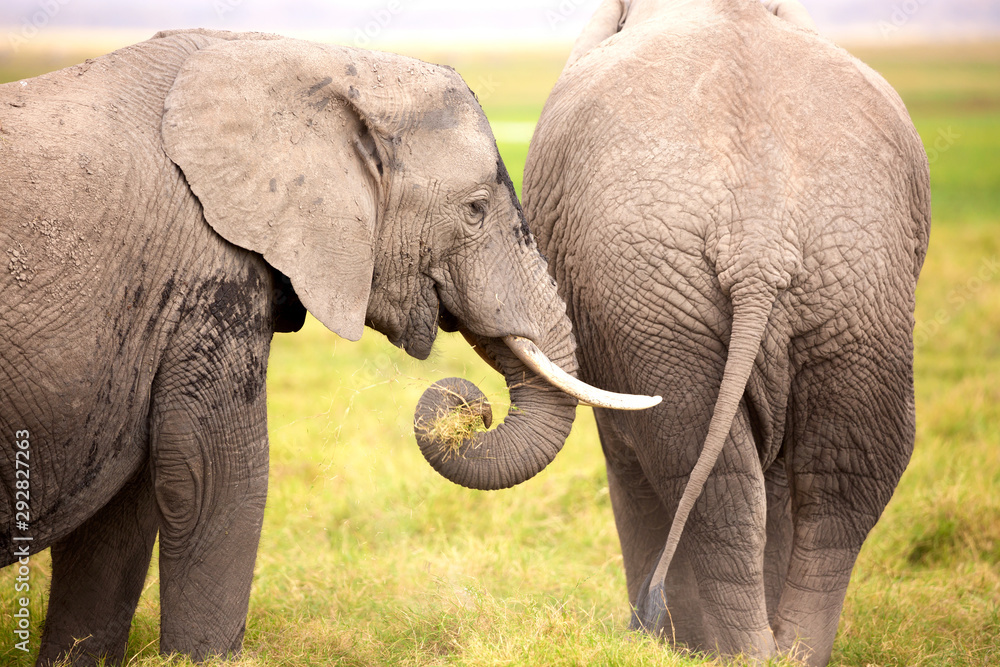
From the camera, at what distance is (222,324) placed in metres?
2.94

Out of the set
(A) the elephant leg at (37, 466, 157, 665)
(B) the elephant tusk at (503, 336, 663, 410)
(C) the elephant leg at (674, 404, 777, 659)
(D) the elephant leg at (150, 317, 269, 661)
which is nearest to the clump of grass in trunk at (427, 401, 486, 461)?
(B) the elephant tusk at (503, 336, 663, 410)

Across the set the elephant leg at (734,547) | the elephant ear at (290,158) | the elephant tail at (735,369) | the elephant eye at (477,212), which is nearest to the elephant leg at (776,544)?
the elephant leg at (734,547)

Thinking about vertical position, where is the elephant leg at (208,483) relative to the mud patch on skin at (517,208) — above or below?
below

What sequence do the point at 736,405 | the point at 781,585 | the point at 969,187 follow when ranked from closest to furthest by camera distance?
the point at 736,405 < the point at 781,585 < the point at 969,187

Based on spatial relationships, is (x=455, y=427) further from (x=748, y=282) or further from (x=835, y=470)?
(x=835, y=470)

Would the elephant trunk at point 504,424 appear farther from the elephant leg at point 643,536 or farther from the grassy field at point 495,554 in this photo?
the elephant leg at point 643,536

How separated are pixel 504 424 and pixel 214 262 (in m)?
1.04

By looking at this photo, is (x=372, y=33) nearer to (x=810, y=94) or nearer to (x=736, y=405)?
(x=810, y=94)

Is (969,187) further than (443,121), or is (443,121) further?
(969,187)

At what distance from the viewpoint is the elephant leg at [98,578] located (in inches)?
137

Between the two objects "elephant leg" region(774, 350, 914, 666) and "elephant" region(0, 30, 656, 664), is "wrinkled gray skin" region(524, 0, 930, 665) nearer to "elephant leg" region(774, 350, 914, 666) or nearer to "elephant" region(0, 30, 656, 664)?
"elephant leg" region(774, 350, 914, 666)

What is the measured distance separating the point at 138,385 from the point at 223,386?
23 cm

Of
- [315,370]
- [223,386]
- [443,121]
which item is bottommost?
[315,370]

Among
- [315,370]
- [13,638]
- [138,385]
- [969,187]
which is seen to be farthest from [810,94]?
[969,187]
